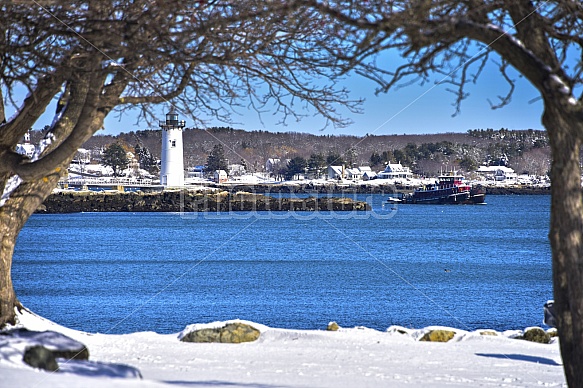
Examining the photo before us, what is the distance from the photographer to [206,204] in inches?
3868

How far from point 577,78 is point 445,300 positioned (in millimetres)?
24726

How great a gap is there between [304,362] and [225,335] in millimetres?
1961

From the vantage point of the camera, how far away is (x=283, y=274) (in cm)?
3809

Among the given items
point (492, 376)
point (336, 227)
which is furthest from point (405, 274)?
point (336, 227)

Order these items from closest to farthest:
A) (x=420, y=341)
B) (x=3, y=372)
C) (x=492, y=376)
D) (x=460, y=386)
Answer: (x=3, y=372) < (x=460, y=386) < (x=492, y=376) < (x=420, y=341)

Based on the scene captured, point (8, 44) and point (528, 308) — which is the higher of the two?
point (8, 44)

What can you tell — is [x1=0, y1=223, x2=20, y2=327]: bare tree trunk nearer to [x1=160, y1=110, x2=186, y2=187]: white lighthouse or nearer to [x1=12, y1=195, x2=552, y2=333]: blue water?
[x1=12, y1=195, x2=552, y2=333]: blue water

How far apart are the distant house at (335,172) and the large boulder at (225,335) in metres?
137

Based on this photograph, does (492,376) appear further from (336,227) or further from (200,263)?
(336,227)

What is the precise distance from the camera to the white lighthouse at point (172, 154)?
80.2 m

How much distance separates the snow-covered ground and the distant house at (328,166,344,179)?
136m

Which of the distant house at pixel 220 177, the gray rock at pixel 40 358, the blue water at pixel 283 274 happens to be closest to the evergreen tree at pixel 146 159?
the distant house at pixel 220 177

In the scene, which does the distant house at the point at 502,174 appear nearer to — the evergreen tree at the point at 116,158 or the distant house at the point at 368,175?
the distant house at the point at 368,175

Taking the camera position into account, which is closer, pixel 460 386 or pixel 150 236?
pixel 460 386
